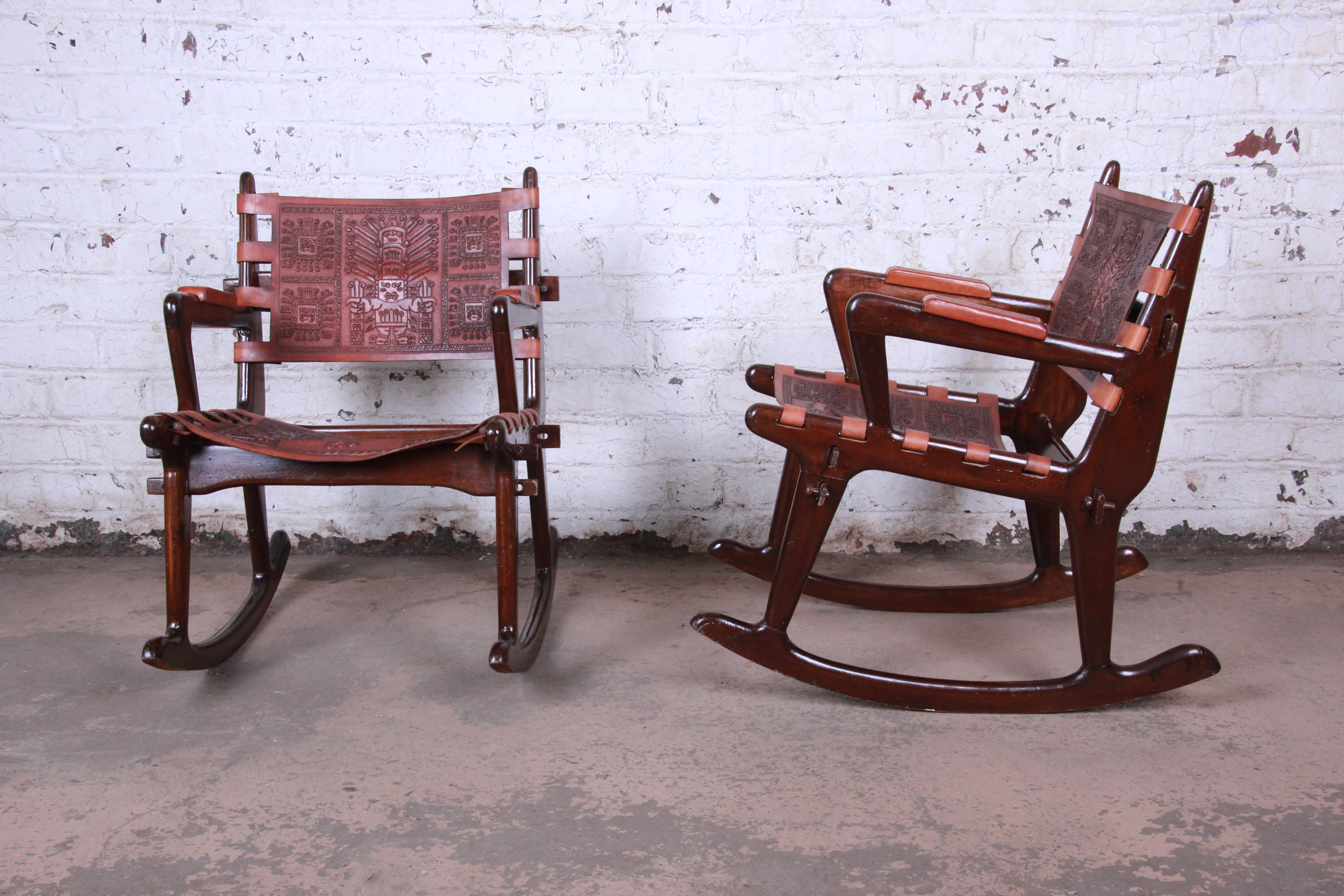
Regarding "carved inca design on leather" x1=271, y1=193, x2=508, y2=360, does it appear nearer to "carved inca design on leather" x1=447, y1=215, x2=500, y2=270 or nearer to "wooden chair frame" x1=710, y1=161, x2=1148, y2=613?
"carved inca design on leather" x1=447, y1=215, x2=500, y2=270

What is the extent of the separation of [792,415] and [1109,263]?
72 cm

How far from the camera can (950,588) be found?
81.2 inches

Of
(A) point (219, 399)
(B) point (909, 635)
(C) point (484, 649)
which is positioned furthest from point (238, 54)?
(B) point (909, 635)

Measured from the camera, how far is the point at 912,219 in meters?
2.39

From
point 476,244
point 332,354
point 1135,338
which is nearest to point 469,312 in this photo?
point 476,244

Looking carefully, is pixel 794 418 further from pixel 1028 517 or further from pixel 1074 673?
pixel 1028 517

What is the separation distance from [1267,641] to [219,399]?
2.54 m

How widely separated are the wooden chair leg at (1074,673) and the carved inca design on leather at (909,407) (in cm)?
24

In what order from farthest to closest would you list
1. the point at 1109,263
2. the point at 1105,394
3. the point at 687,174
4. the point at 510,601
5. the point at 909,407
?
1. the point at 687,174
2. the point at 909,407
3. the point at 1109,263
4. the point at 510,601
5. the point at 1105,394

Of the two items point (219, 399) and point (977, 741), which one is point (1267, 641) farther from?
point (219, 399)

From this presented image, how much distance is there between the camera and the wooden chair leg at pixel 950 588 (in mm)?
2039

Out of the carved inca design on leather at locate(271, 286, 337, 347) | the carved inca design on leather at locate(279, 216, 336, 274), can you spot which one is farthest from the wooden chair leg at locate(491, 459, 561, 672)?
the carved inca design on leather at locate(279, 216, 336, 274)

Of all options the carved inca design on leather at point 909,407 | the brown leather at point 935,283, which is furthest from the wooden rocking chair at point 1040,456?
the brown leather at point 935,283

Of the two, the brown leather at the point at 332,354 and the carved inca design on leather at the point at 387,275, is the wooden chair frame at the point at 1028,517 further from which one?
the carved inca design on leather at the point at 387,275
